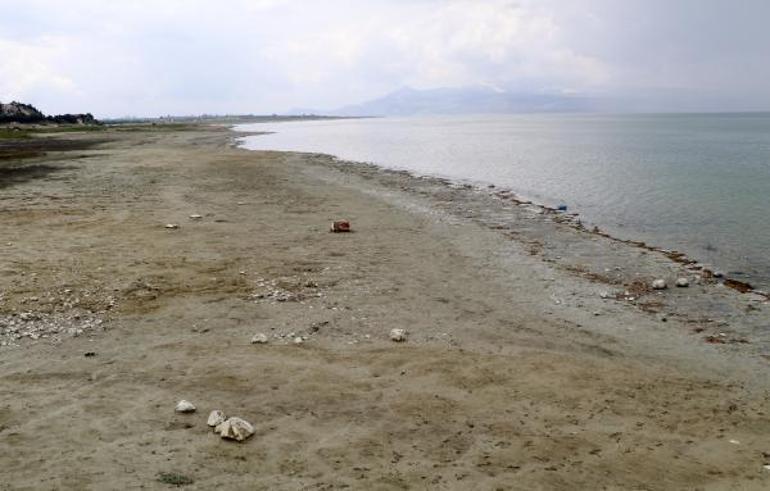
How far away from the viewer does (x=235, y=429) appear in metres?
7.55

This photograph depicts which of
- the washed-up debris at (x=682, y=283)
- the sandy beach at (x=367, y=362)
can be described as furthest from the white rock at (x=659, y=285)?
the washed-up debris at (x=682, y=283)

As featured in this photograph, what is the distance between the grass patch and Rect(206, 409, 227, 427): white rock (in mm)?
1069

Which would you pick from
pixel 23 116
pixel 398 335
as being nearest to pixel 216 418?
pixel 398 335

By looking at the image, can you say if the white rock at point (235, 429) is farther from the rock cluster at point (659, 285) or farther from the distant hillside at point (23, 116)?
the distant hillside at point (23, 116)

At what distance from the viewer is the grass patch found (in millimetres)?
6637

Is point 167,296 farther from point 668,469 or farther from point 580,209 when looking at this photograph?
point 580,209

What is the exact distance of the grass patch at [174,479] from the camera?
6.64 meters

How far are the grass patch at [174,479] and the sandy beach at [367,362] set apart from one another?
0.03 m

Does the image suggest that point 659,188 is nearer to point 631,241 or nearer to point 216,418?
point 631,241

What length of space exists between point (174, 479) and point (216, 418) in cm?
126

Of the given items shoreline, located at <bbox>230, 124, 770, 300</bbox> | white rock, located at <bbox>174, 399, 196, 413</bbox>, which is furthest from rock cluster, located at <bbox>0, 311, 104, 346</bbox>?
shoreline, located at <bbox>230, 124, 770, 300</bbox>

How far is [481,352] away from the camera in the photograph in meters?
10.6

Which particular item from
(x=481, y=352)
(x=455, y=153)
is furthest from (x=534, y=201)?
(x=455, y=153)

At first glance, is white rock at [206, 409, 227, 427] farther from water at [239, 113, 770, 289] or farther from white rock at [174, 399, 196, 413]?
water at [239, 113, 770, 289]
